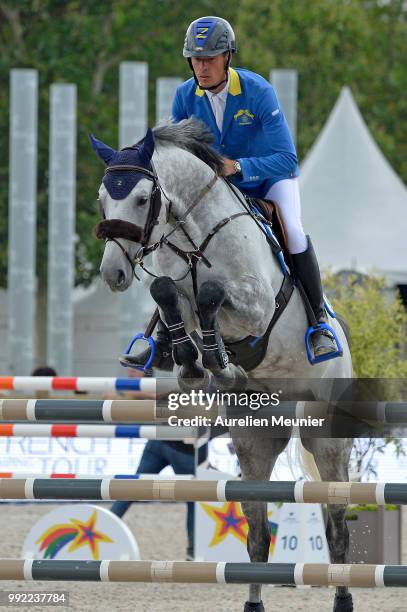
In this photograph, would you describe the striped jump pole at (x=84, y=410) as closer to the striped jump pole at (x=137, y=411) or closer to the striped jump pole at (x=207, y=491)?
the striped jump pole at (x=137, y=411)

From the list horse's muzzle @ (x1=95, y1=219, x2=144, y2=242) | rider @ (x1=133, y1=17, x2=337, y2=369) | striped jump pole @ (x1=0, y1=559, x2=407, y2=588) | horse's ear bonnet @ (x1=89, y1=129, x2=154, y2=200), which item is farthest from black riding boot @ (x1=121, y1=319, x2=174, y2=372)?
striped jump pole @ (x1=0, y1=559, x2=407, y2=588)

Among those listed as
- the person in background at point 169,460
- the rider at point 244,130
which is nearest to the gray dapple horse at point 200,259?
the rider at point 244,130

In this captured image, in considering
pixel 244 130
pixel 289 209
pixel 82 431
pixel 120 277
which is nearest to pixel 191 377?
pixel 120 277

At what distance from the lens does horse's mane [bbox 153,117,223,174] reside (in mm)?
5637

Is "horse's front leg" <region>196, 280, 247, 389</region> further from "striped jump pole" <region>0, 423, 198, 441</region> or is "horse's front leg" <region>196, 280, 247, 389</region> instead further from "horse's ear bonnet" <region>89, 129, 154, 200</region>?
"striped jump pole" <region>0, 423, 198, 441</region>

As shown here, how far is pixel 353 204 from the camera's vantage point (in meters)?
17.3

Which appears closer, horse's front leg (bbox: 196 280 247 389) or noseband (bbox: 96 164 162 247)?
noseband (bbox: 96 164 162 247)

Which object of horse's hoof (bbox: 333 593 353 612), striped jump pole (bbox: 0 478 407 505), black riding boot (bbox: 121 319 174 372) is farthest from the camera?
horse's hoof (bbox: 333 593 353 612)

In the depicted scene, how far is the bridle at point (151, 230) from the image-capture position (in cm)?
511

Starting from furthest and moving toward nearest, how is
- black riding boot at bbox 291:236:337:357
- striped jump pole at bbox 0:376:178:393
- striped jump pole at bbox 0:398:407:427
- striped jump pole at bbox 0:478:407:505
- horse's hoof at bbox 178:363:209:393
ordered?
striped jump pole at bbox 0:376:178:393
black riding boot at bbox 291:236:337:357
horse's hoof at bbox 178:363:209:393
striped jump pole at bbox 0:398:407:427
striped jump pole at bbox 0:478:407:505

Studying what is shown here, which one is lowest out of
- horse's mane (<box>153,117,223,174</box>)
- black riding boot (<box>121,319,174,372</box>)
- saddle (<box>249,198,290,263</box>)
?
black riding boot (<box>121,319,174,372</box>)

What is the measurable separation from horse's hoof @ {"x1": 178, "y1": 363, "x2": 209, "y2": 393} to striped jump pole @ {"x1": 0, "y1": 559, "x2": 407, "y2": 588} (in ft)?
2.58

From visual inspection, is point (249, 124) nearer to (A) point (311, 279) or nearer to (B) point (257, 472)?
(A) point (311, 279)

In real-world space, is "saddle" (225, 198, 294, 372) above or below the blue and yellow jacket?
below
